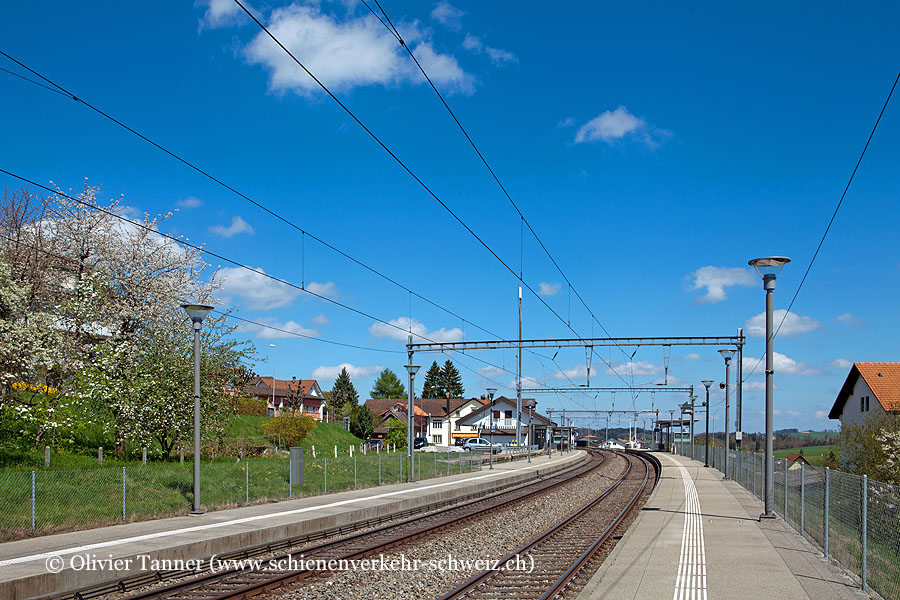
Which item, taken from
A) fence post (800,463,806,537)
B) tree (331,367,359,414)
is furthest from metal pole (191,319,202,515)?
tree (331,367,359,414)

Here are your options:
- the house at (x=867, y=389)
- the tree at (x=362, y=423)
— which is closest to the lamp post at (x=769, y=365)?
the house at (x=867, y=389)

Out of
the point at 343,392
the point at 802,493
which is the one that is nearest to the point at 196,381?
the point at 802,493

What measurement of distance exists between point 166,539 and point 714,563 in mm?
10121

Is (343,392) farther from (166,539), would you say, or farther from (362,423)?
(166,539)

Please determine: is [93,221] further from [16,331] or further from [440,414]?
[440,414]

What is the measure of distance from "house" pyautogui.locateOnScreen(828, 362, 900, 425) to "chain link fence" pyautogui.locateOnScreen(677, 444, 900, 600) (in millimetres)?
34998

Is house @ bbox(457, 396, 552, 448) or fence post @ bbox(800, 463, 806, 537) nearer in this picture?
fence post @ bbox(800, 463, 806, 537)

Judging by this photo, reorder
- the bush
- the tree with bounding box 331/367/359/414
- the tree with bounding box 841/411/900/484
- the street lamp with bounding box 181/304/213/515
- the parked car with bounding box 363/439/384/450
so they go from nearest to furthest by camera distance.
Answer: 1. the street lamp with bounding box 181/304/213/515
2. the tree with bounding box 841/411/900/484
3. the bush
4. the parked car with bounding box 363/439/384/450
5. the tree with bounding box 331/367/359/414

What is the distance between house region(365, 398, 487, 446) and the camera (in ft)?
385

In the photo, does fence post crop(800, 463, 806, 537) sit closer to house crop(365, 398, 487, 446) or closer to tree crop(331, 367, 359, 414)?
house crop(365, 398, 487, 446)

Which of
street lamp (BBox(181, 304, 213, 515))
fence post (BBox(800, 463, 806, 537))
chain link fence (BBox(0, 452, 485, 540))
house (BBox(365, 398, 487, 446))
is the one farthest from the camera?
house (BBox(365, 398, 487, 446))

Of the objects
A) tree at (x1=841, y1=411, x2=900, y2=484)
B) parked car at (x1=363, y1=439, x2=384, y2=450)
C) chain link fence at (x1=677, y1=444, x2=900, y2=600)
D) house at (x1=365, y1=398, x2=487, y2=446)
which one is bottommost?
house at (x1=365, y1=398, x2=487, y2=446)

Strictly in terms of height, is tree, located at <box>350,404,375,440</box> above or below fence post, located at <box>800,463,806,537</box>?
below

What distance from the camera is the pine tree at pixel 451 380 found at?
16138 centimetres
